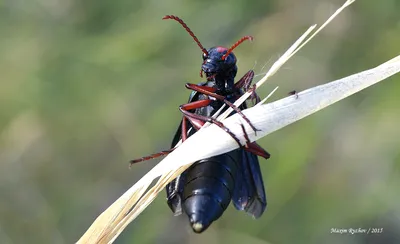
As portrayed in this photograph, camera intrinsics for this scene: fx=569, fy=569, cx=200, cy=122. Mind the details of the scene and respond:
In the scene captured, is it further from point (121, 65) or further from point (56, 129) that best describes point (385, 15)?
point (56, 129)

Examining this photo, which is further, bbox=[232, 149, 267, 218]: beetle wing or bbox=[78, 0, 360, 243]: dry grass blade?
bbox=[232, 149, 267, 218]: beetle wing

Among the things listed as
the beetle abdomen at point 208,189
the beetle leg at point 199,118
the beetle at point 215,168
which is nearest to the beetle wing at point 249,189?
the beetle at point 215,168

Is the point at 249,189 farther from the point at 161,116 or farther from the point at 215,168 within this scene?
the point at 161,116

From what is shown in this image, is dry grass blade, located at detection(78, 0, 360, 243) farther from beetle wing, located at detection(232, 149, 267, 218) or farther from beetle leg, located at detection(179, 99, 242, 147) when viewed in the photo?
beetle wing, located at detection(232, 149, 267, 218)

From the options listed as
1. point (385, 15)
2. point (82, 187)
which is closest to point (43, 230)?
point (82, 187)

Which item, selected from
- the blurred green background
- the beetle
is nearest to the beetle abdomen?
the beetle

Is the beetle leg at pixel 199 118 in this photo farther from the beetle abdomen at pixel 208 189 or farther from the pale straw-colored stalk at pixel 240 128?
the beetle abdomen at pixel 208 189

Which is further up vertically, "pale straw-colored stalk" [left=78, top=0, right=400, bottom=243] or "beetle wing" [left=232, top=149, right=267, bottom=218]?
"pale straw-colored stalk" [left=78, top=0, right=400, bottom=243]

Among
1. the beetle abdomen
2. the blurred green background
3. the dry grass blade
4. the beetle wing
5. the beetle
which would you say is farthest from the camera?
the blurred green background
